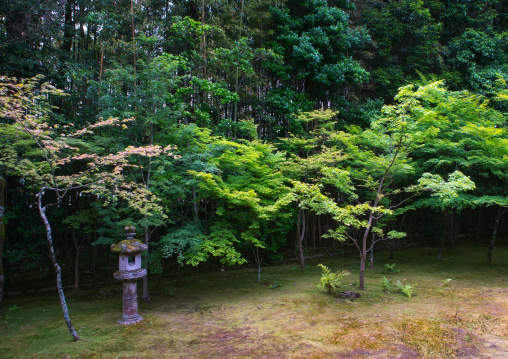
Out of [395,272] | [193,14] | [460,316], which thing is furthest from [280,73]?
Result: [460,316]

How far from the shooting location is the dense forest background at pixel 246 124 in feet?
21.8

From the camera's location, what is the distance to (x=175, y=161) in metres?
7.33

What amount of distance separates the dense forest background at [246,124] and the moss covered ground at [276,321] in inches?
41.2

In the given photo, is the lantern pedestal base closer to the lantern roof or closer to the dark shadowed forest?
the dark shadowed forest

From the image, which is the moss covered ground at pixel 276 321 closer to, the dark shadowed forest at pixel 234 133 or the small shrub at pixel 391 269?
the small shrub at pixel 391 269

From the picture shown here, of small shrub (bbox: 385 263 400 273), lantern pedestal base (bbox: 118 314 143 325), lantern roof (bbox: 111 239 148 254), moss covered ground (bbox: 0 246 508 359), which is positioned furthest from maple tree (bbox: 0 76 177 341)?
small shrub (bbox: 385 263 400 273)

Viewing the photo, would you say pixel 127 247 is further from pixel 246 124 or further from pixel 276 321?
pixel 246 124

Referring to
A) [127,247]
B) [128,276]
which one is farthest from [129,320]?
[127,247]

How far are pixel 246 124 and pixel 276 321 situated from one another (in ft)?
19.5

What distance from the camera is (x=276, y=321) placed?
557 centimetres

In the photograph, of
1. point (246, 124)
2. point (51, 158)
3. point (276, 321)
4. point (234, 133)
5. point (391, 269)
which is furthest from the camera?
point (234, 133)

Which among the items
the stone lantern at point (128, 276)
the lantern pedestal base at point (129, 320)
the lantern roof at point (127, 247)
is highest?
the lantern roof at point (127, 247)

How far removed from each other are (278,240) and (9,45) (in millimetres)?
9898

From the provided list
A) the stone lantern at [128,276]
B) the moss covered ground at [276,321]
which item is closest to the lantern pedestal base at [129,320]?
the stone lantern at [128,276]
